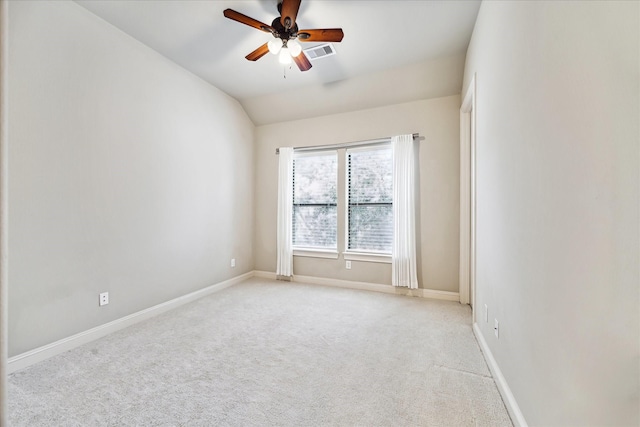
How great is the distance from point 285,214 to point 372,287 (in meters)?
1.76

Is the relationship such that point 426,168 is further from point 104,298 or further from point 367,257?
point 104,298

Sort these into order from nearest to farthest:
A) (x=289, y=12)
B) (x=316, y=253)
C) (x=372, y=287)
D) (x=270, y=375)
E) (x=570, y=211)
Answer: (x=570, y=211), (x=270, y=375), (x=289, y=12), (x=372, y=287), (x=316, y=253)

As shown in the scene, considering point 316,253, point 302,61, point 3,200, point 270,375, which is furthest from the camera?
point 316,253

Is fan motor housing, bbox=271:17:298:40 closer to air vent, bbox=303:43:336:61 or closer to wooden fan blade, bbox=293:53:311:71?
wooden fan blade, bbox=293:53:311:71

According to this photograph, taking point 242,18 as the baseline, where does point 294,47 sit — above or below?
below

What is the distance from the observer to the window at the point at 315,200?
14.2ft

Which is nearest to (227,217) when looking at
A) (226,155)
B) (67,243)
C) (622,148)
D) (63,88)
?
(226,155)

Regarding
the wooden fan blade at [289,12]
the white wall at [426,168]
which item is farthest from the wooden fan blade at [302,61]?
the white wall at [426,168]

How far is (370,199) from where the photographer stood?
408cm

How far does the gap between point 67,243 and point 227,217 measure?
2.02 m

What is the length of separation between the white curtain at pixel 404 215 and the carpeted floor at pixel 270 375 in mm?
723

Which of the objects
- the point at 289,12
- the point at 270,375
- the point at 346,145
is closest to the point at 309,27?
the point at 289,12

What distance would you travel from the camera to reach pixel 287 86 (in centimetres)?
391

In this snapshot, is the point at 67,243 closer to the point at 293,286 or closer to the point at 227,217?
the point at 227,217
